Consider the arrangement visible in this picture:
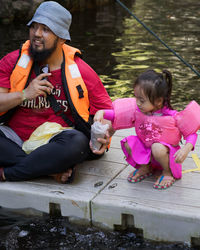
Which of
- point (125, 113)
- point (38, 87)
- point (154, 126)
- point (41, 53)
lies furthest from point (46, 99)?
point (154, 126)

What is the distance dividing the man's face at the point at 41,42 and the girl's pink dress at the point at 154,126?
71 cm

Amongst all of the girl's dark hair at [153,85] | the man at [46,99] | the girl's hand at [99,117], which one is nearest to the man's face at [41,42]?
the man at [46,99]

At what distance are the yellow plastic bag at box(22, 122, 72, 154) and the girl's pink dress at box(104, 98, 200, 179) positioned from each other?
1.47 ft

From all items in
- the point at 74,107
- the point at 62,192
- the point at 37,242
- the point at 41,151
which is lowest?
the point at 37,242

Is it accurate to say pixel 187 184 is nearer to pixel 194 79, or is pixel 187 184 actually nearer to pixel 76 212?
pixel 76 212

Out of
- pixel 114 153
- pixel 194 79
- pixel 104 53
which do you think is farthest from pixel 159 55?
pixel 114 153

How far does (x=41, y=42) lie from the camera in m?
3.77

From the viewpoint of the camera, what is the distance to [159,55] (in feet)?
34.4

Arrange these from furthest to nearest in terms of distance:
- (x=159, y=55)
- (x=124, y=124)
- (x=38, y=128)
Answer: (x=159, y=55) < (x=38, y=128) < (x=124, y=124)

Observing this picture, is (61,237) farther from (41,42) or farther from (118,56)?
(118,56)

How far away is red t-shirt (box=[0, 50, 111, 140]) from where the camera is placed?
384cm

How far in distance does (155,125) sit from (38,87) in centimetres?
94

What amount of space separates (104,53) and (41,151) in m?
7.43

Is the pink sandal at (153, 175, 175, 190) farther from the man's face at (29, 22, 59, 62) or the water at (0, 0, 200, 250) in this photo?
the man's face at (29, 22, 59, 62)
